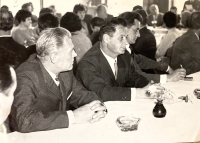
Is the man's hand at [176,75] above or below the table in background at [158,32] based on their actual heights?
below

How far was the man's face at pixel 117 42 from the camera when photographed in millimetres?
2223

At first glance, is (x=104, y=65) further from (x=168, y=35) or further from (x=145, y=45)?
(x=168, y=35)

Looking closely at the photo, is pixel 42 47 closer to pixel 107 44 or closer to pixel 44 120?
pixel 44 120

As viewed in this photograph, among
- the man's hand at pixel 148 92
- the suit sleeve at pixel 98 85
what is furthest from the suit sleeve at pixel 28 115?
the man's hand at pixel 148 92

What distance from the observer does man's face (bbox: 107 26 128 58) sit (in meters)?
2.22

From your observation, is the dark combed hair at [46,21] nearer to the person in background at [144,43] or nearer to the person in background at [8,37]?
the person in background at [8,37]

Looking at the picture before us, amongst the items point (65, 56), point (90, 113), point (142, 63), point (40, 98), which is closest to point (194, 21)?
point (142, 63)

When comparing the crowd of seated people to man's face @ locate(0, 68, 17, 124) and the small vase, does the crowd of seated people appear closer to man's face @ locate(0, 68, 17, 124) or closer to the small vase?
man's face @ locate(0, 68, 17, 124)

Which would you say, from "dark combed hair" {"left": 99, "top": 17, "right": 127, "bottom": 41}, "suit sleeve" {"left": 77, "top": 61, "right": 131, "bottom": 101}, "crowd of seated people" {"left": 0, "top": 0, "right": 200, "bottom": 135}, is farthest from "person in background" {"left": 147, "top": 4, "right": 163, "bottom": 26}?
"suit sleeve" {"left": 77, "top": 61, "right": 131, "bottom": 101}

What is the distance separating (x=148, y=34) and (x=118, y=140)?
1728mm

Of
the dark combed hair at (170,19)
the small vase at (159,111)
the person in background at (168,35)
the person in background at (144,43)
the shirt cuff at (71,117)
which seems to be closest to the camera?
the shirt cuff at (71,117)

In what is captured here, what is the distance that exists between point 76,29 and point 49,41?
1.11m

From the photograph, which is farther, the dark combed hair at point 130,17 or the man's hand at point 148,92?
the dark combed hair at point 130,17

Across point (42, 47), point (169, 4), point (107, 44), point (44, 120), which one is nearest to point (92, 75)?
point (107, 44)
